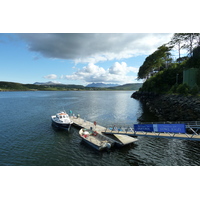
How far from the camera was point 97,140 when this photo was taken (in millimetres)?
24297

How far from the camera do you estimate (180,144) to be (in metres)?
23.2

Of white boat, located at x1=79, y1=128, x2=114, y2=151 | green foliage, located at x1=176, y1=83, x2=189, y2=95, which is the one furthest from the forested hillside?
white boat, located at x1=79, y1=128, x2=114, y2=151

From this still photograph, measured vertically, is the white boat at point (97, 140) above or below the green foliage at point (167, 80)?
Answer: below

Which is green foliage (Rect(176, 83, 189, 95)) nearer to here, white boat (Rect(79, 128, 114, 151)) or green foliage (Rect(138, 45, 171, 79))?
white boat (Rect(79, 128, 114, 151))

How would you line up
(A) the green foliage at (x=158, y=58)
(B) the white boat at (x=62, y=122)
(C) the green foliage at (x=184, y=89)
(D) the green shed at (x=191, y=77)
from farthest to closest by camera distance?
(A) the green foliage at (x=158, y=58)
(D) the green shed at (x=191, y=77)
(C) the green foliage at (x=184, y=89)
(B) the white boat at (x=62, y=122)

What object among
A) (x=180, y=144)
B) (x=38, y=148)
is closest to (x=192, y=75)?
(x=180, y=144)

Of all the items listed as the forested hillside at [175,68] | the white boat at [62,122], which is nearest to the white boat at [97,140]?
the white boat at [62,122]

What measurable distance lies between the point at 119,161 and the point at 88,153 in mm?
5111

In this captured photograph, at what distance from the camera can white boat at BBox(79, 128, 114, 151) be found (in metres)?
21.6

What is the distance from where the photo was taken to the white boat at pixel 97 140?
2161 cm

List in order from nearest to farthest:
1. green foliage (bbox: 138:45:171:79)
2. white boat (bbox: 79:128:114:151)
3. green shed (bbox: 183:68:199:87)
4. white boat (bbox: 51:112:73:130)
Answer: white boat (bbox: 79:128:114:151)
white boat (bbox: 51:112:73:130)
green shed (bbox: 183:68:199:87)
green foliage (bbox: 138:45:171:79)

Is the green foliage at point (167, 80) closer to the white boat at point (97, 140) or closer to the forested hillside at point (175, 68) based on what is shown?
the forested hillside at point (175, 68)

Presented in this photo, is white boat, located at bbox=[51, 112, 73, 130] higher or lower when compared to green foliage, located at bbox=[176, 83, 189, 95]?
lower

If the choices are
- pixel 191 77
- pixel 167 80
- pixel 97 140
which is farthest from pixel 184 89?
pixel 97 140
